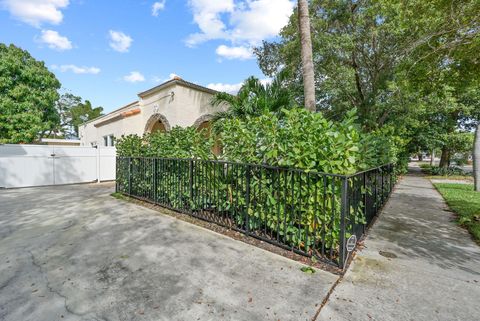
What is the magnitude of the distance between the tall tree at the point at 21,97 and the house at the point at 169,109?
5655mm

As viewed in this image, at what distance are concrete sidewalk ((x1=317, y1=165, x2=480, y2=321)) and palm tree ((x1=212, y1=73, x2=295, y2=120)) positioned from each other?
12.9ft

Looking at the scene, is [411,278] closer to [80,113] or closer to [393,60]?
[393,60]

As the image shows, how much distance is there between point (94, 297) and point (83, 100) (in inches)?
1915

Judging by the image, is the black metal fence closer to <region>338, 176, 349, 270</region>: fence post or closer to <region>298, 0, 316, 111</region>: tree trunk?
<region>338, 176, 349, 270</region>: fence post

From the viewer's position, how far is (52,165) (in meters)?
9.52

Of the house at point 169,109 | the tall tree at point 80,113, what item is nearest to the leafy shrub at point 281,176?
the house at point 169,109

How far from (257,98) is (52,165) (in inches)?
339

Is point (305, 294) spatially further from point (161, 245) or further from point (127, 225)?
point (127, 225)

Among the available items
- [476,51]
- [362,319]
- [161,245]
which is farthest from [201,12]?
[362,319]

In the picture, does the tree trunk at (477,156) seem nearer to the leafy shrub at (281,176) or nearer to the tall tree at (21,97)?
the leafy shrub at (281,176)

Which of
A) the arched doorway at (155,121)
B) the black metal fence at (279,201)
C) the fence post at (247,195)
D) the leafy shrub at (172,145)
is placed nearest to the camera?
the black metal fence at (279,201)

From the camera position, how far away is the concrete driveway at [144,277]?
202 cm

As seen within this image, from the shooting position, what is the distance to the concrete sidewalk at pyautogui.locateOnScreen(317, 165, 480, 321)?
203 centimetres

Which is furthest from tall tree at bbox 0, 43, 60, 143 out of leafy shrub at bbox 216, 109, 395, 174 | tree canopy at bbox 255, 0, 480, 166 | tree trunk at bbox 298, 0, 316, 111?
leafy shrub at bbox 216, 109, 395, 174
